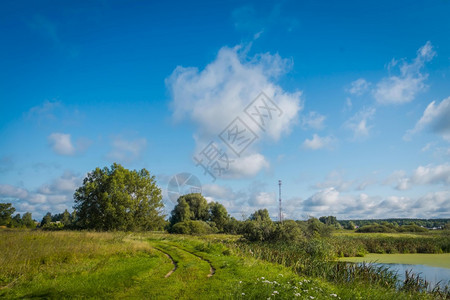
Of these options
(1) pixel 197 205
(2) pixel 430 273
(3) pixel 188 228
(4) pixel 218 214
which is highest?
(1) pixel 197 205

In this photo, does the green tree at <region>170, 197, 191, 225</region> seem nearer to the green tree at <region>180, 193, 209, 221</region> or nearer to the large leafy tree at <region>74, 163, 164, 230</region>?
the green tree at <region>180, 193, 209, 221</region>

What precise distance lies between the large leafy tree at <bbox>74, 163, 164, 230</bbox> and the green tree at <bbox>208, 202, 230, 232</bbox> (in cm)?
3717

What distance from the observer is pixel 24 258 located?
13.2m

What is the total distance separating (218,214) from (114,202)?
1773 inches

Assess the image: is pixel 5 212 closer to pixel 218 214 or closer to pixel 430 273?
pixel 218 214

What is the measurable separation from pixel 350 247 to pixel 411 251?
856 cm

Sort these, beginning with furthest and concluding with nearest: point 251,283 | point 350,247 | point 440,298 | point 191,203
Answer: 1. point 191,203
2. point 350,247
3. point 440,298
4. point 251,283


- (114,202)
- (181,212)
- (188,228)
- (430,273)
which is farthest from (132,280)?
(181,212)

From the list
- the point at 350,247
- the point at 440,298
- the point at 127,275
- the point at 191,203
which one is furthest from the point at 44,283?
the point at 191,203

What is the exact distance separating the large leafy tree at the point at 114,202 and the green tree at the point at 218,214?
37.2 m

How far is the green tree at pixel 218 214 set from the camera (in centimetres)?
8309

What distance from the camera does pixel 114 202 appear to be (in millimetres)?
44594

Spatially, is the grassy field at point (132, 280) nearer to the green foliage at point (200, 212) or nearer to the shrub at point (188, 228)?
the shrub at point (188, 228)

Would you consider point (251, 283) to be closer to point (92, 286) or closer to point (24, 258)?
point (92, 286)
